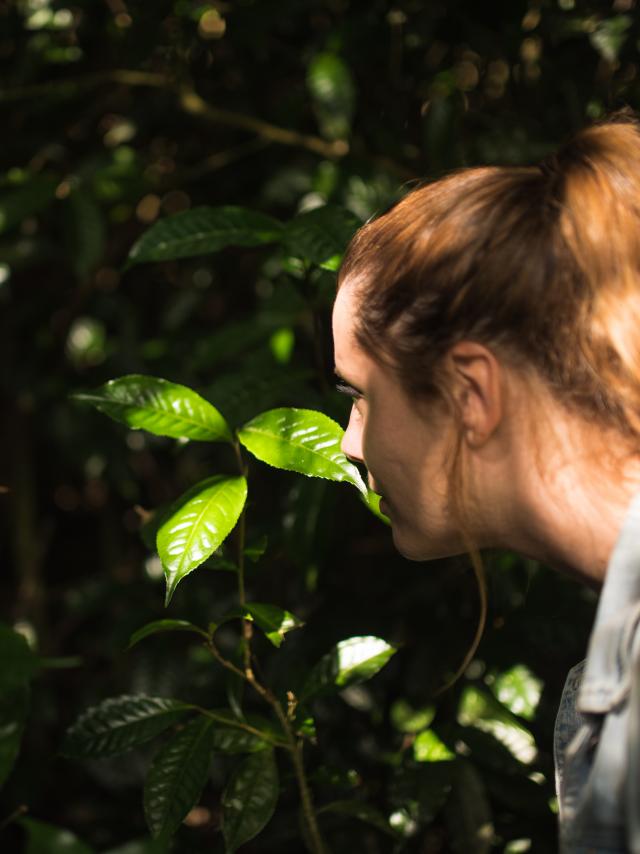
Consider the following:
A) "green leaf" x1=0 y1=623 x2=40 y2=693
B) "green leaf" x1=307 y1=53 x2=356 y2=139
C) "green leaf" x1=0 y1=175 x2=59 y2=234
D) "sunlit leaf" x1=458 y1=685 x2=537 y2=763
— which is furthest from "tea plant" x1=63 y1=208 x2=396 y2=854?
"green leaf" x1=0 y1=175 x2=59 y2=234

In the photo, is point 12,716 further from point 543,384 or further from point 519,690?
point 543,384

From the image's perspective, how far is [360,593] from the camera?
176 cm

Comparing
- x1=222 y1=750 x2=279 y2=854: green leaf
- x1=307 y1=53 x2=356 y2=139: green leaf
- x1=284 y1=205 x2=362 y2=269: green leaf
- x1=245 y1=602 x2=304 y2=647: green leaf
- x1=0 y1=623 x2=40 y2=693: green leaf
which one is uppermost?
x1=307 y1=53 x2=356 y2=139: green leaf

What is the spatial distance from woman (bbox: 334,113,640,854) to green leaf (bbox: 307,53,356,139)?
0.71 m

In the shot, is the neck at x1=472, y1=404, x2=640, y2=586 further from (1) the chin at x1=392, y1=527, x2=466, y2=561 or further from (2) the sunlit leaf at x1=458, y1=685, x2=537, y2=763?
(2) the sunlit leaf at x1=458, y1=685, x2=537, y2=763

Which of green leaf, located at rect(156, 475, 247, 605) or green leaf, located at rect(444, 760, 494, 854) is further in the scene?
green leaf, located at rect(444, 760, 494, 854)

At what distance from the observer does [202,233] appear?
1398mm

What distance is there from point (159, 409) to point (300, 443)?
0.18 metres

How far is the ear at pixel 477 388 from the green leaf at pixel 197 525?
300 mm

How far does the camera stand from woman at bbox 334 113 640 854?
33.9 inches

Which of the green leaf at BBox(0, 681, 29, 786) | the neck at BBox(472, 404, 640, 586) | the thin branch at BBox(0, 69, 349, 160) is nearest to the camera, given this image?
the neck at BBox(472, 404, 640, 586)

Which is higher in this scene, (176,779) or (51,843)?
(51,843)

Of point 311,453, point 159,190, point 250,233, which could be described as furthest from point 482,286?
point 159,190

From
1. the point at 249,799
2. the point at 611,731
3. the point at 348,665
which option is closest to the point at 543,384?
the point at 611,731
